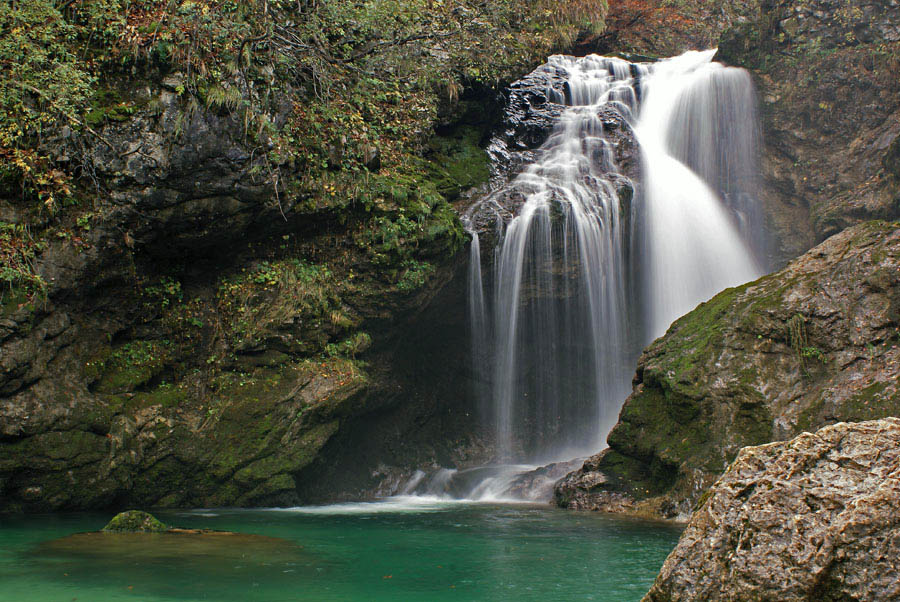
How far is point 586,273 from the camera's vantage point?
1330cm

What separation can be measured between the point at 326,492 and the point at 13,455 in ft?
16.2

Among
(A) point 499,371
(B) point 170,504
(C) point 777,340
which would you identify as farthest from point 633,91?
(B) point 170,504

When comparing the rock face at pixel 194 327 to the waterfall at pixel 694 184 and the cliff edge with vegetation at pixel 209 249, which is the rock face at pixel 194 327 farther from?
the waterfall at pixel 694 184

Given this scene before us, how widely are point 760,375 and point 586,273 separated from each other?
508cm

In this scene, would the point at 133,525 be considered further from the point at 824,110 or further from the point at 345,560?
the point at 824,110

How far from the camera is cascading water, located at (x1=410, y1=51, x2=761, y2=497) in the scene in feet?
43.1

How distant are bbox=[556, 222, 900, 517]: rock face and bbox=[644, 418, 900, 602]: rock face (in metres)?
5.91

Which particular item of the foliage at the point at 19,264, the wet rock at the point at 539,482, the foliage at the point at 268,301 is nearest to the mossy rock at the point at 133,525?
the foliage at the point at 19,264

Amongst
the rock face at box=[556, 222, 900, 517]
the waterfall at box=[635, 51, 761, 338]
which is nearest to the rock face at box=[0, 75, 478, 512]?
the rock face at box=[556, 222, 900, 517]

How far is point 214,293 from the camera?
10406 mm

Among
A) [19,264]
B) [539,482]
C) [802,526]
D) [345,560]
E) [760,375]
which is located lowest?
[539,482]

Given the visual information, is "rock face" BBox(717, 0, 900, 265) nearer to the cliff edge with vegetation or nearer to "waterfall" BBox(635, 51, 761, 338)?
"waterfall" BBox(635, 51, 761, 338)

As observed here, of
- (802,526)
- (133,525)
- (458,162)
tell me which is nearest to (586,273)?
(458,162)

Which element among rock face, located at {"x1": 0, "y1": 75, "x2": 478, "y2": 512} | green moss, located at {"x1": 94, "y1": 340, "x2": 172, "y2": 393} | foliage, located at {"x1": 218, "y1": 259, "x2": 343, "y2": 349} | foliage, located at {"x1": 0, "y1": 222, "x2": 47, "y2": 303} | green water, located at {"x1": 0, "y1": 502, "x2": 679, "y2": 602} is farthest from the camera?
foliage, located at {"x1": 218, "y1": 259, "x2": 343, "y2": 349}
